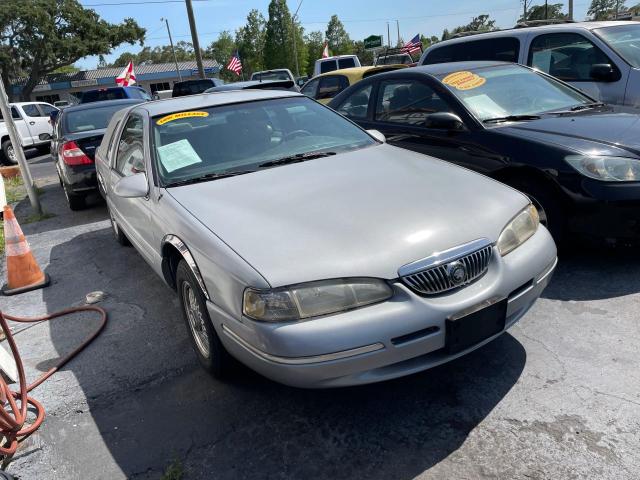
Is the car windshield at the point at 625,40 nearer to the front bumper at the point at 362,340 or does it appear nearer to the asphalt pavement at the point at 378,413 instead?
the asphalt pavement at the point at 378,413

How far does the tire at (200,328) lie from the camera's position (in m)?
2.64

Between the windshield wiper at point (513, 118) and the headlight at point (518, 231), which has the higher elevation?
the windshield wiper at point (513, 118)

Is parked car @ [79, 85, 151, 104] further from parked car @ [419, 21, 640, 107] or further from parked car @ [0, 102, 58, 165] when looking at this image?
parked car @ [419, 21, 640, 107]

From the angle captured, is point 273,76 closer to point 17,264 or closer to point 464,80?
point 464,80

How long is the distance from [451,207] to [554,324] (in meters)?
1.18

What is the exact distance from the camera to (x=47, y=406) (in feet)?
9.43

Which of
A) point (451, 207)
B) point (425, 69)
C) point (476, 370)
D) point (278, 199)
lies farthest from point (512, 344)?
point (425, 69)

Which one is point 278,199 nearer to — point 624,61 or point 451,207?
point 451,207

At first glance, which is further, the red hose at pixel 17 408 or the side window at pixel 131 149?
the side window at pixel 131 149

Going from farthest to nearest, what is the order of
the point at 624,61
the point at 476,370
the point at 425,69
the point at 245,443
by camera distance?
the point at 624,61 → the point at 425,69 → the point at 476,370 → the point at 245,443

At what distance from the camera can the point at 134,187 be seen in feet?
10.4

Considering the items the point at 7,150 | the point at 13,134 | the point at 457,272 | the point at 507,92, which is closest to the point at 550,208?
the point at 507,92

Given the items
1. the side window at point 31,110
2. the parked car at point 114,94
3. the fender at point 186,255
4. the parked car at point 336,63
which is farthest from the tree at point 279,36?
the fender at point 186,255

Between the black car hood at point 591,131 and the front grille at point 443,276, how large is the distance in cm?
180
